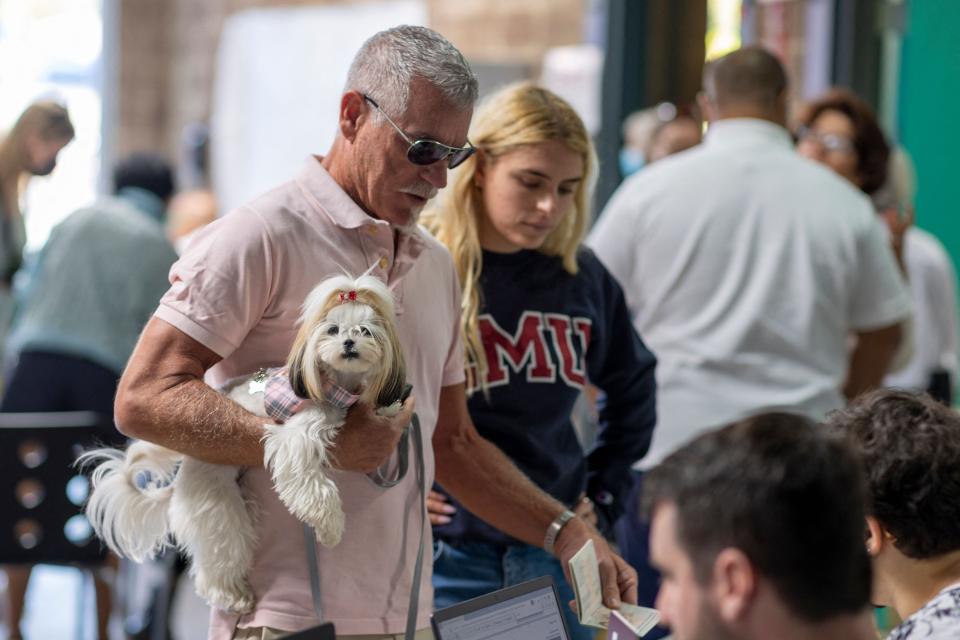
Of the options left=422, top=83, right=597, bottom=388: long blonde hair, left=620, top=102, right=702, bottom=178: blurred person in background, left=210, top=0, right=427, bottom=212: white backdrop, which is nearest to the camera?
left=422, top=83, right=597, bottom=388: long blonde hair

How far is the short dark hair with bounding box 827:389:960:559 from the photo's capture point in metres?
1.79

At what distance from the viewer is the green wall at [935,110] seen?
618cm

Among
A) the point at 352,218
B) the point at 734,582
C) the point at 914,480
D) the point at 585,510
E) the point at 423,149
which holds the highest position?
the point at 423,149

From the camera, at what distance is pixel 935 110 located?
248 inches

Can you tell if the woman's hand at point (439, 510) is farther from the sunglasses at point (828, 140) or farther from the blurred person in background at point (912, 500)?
the sunglasses at point (828, 140)

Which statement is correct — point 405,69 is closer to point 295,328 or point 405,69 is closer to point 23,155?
point 295,328

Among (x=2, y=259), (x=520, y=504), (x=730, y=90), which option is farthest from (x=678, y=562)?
(x=2, y=259)

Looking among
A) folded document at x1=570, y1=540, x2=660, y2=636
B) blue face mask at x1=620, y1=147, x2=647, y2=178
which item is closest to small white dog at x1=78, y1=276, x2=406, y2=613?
folded document at x1=570, y1=540, x2=660, y2=636

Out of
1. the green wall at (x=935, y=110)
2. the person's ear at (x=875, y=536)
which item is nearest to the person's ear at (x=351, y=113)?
the person's ear at (x=875, y=536)

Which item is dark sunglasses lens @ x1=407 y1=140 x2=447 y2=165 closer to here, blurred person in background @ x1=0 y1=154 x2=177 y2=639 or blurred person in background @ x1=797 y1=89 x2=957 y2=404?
blurred person in background @ x1=797 y1=89 x2=957 y2=404

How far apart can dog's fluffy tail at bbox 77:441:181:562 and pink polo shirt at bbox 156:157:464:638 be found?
141 millimetres

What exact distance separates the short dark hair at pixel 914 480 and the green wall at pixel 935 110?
4.68m

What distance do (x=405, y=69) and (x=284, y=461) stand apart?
599 mm

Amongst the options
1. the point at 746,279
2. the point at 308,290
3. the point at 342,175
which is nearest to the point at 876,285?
the point at 746,279
